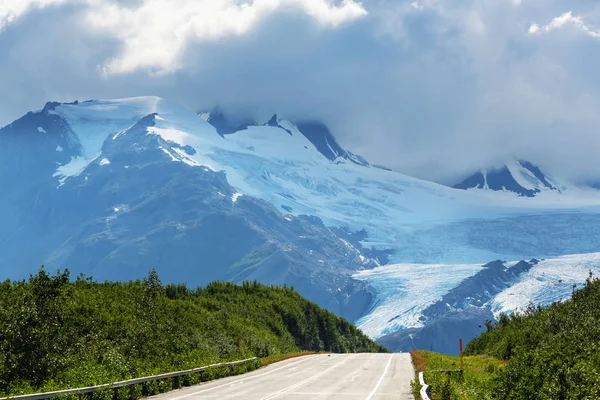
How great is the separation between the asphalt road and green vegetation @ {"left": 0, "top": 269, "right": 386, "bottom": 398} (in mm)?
1759

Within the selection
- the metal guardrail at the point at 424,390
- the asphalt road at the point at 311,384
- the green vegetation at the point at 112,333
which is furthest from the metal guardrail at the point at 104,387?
the metal guardrail at the point at 424,390

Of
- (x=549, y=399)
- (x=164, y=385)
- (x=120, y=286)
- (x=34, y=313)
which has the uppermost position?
(x=120, y=286)

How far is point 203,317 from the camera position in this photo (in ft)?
185

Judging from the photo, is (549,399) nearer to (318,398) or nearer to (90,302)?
(318,398)

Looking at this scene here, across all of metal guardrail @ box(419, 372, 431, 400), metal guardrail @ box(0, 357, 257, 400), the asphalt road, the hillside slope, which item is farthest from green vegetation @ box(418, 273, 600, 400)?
metal guardrail @ box(0, 357, 257, 400)

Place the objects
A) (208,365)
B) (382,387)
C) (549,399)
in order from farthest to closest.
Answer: (208,365) → (382,387) → (549,399)

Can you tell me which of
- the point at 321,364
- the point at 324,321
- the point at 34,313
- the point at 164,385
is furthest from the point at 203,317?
the point at 324,321

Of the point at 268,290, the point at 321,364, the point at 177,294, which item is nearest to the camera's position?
the point at 321,364

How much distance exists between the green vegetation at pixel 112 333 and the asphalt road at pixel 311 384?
1.76 meters

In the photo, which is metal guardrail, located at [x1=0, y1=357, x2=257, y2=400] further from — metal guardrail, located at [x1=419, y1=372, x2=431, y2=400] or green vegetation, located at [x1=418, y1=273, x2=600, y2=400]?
green vegetation, located at [x1=418, y1=273, x2=600, y2=400]

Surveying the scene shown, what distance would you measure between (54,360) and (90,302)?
49.8 ft

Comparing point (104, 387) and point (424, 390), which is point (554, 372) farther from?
point (104, 387)

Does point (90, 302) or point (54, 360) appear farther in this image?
point (90, 302)

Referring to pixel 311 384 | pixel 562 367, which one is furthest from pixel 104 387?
pixel 562 367
